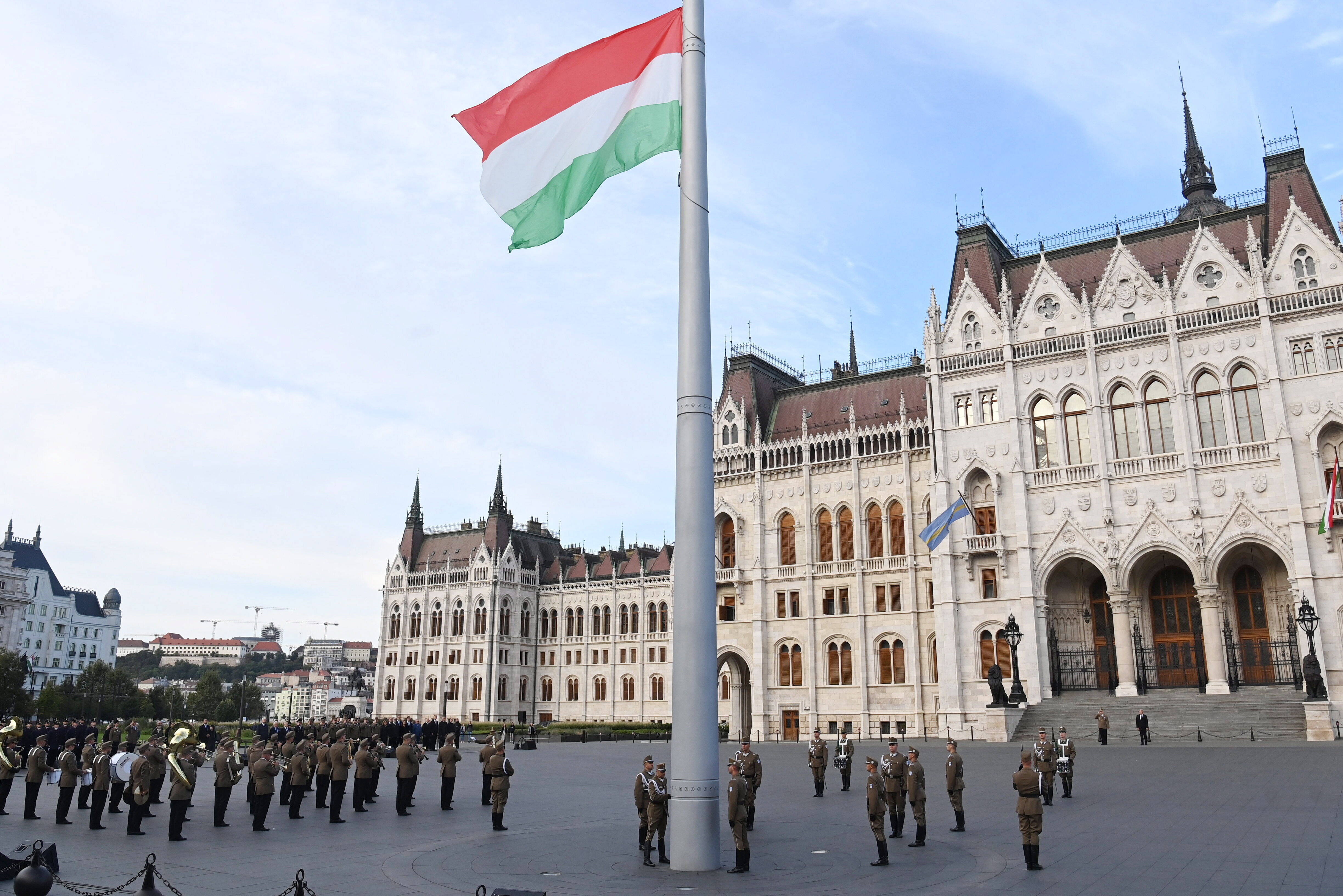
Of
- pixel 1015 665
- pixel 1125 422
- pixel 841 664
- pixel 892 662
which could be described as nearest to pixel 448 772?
pixel 1015 665

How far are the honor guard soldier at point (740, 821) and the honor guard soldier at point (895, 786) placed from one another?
3386 millimetres

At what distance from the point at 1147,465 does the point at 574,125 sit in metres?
37.0

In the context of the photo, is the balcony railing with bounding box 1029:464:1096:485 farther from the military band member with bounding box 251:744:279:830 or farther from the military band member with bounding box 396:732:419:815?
the military band member with bounding box 251:744:279:830

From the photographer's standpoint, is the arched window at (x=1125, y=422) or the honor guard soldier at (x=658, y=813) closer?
the honor guard soldier at (x=658, y=813)

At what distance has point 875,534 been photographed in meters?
53.8

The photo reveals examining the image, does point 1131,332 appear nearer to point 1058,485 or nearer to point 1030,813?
point 1058,485

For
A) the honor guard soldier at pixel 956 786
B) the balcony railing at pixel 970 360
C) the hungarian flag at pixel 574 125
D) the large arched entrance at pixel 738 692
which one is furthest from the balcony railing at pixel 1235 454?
the hungarian flag at pixel 574 125

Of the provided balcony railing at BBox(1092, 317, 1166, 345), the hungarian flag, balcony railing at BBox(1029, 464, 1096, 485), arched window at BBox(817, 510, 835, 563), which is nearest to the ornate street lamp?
balcony railing at BBox(1029, 464, 1096, 485)

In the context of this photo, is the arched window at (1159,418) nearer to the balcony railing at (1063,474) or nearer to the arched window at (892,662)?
the balcony railing at (1063,474)

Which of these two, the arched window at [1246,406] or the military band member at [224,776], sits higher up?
the arched window at [1246,406]

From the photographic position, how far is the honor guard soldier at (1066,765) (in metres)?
20.3

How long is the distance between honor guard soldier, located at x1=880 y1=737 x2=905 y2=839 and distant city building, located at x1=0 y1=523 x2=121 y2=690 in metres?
124

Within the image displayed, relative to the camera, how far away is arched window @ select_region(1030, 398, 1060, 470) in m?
45.3

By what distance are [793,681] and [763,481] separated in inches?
460
